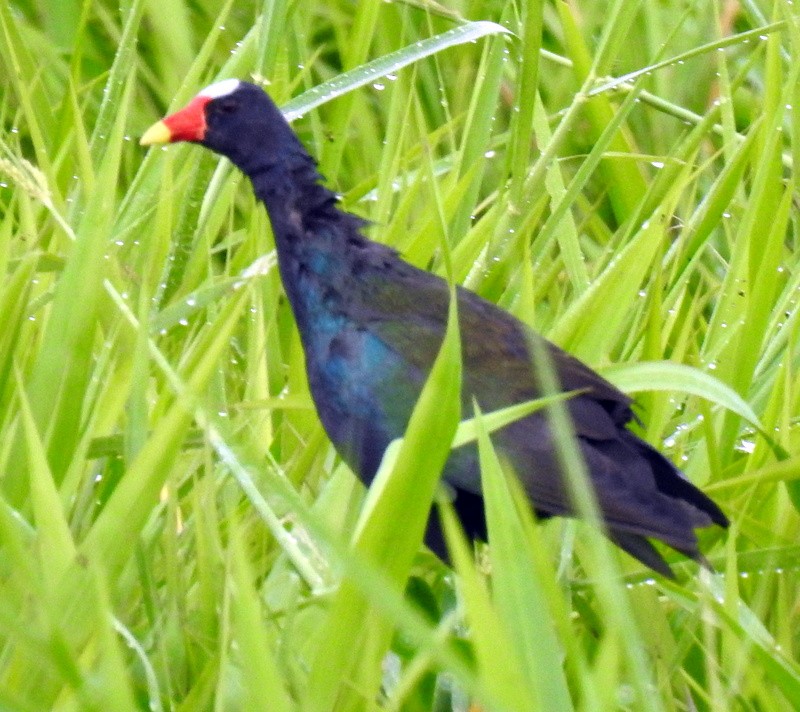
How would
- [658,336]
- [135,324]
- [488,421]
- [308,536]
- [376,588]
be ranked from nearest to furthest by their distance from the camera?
[376,588], [488,421], [308,536], [135,324], [658,336]

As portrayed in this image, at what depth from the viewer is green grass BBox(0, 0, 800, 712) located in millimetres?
1080

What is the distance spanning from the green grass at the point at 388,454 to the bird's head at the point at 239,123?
0.04 metres

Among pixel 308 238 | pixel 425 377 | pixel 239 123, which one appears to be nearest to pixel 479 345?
pixel 425 377

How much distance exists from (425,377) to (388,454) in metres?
0.51

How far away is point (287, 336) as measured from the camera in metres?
2.25

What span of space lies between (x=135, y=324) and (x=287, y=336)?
27.3 inches

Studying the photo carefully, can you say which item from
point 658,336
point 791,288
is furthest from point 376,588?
point 791,288

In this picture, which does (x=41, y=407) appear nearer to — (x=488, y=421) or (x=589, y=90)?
(x=488, y=421)

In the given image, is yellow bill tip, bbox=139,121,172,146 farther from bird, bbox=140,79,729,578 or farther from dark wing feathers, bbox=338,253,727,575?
dark wing feathers, bbox=338,253,727,575

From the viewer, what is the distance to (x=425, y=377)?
5.71ft

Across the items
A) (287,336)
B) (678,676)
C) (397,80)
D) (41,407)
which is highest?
(397,80)

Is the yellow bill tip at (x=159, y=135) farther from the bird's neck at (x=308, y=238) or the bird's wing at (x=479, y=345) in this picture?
the bird's wing at (x=479, y=345)

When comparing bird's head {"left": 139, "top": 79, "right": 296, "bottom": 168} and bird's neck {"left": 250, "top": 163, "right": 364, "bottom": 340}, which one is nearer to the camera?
bird's neck {"left": 250, "top": 163, "right": 364, "bottom": 340}

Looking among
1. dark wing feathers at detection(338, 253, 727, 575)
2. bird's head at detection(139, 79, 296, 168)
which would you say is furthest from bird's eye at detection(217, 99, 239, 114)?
dark wing feathers at detection(338, 253, 727, 575)
